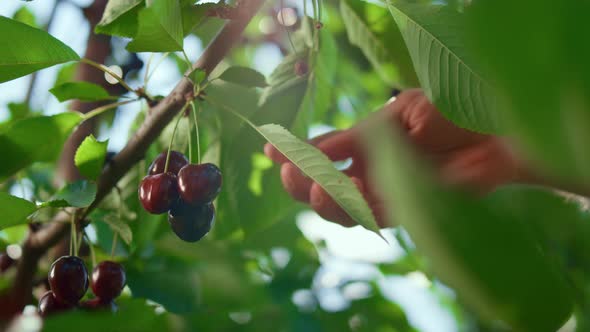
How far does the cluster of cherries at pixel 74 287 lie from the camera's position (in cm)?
85

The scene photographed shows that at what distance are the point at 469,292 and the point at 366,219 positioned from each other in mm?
528

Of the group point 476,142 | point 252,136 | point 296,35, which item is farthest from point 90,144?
point 476,142

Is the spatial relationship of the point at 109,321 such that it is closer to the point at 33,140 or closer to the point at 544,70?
the point at 544,70

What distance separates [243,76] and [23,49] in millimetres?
302

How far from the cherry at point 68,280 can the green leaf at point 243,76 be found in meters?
0.34

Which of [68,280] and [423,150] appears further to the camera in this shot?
[423,150]

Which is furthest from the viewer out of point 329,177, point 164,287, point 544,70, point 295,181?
point 164,287

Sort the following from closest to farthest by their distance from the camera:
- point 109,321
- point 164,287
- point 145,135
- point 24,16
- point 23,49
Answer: point 109,321 → point 23,49 → point 145,135 → point 164,287 → point 24,16

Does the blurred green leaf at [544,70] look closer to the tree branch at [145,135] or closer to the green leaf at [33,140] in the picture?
the tree branch at [145,135]

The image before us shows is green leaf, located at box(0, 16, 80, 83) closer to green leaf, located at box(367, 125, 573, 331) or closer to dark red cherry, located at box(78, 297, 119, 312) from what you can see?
dark red cherry, located at box(78, 297, 119, 312)

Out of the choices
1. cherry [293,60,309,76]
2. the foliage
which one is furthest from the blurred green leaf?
cherry [293,60,309,76]

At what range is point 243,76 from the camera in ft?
2.97

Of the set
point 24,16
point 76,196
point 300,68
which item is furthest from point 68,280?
point 24,16

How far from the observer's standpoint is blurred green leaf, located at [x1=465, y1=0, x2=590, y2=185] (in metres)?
0.12
